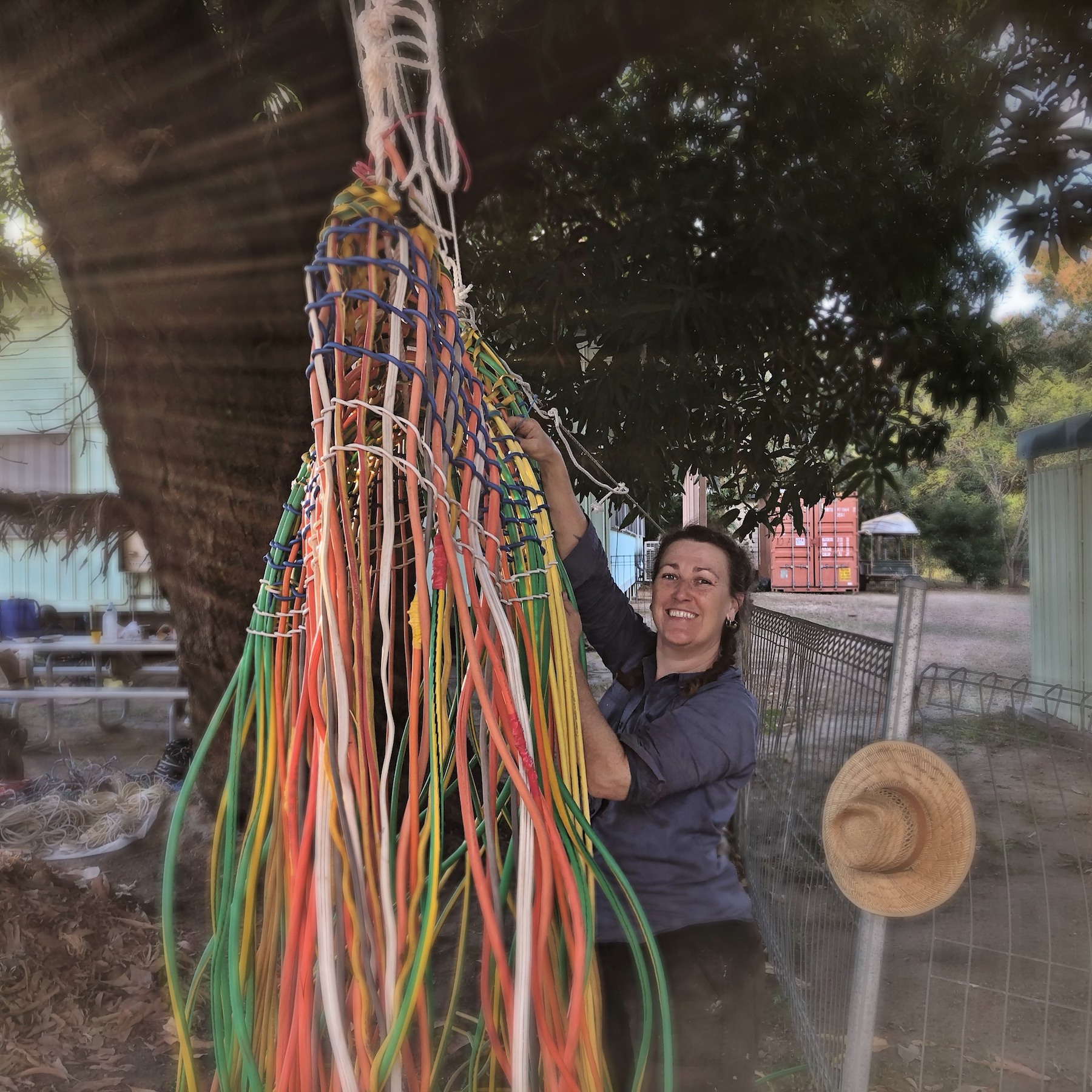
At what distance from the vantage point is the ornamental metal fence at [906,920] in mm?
1977

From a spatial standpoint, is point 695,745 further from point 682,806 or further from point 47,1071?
point 47,1071

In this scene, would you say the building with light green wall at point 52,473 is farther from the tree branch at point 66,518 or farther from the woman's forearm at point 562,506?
the woman's forearm at point 562,506

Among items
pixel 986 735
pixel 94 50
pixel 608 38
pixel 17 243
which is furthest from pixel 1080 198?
pixel 17 243

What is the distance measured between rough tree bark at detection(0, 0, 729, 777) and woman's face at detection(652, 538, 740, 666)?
1138 millimetres

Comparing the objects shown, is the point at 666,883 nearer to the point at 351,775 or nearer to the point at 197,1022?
the point at 351,775

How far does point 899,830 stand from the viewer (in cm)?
166

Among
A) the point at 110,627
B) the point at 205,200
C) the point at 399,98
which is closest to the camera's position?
the point at 399,98

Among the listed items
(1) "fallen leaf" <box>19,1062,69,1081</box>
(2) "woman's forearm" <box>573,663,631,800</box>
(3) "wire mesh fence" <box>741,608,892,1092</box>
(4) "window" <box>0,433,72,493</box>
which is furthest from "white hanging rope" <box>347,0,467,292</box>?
(4) "window" <box>0,433,72,493</box>

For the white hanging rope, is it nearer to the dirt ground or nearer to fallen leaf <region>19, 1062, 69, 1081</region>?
fallen leaf <region>19, 1062, 69, 1081</region>

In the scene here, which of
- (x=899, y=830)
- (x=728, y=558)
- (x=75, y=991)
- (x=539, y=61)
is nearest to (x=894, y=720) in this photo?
Result: (x=899, y=830)

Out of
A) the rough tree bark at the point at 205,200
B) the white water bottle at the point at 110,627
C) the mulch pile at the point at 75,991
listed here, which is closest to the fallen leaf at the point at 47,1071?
the mulch pile at the point at 75,991

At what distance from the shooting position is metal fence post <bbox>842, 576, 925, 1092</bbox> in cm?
174

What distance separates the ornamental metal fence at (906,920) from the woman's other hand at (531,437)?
37.0 inches

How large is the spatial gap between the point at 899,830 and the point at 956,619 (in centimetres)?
1388
